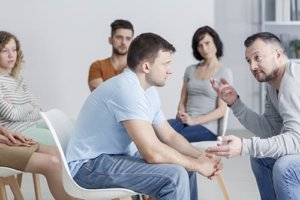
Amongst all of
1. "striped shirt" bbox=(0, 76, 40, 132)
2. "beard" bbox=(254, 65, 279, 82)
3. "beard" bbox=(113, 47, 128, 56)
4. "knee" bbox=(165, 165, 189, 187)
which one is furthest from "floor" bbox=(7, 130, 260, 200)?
"knee" bbox=(165, 165, 189, 187)

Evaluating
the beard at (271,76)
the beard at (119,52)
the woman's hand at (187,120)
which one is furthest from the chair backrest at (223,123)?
the beard at (271,76)

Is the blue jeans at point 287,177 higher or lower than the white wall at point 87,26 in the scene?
lower

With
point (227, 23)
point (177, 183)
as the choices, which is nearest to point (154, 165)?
point (177, 183)

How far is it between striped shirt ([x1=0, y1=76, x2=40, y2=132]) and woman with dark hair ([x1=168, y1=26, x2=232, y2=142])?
892mm

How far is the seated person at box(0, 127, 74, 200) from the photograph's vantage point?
291 centimetres

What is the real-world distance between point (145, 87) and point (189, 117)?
117 centimetres

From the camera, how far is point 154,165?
2.45 m

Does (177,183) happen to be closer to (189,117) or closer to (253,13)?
(189,117)

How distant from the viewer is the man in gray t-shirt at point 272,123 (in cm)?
251

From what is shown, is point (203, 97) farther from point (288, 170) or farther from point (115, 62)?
point (288, 170)

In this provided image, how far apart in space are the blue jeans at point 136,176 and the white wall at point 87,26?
2863 millimetres

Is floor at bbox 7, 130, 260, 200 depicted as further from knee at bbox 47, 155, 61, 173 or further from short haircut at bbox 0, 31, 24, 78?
knee at bbox 47, 155, 61, 173

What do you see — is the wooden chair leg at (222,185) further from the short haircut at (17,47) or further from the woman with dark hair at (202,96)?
the short haircut at (17,47)

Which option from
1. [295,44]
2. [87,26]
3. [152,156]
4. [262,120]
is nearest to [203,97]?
[262,120]
